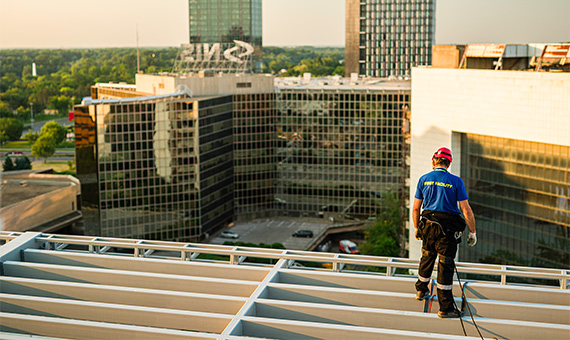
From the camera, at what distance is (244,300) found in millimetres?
15969

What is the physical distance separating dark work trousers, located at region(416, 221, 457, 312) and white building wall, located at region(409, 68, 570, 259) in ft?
121

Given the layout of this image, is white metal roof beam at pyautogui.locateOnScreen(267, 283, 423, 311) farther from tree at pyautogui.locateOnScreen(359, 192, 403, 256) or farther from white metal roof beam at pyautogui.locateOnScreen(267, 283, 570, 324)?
tree at pyautogui.locateOnScreen(359, 192, 403, 256)

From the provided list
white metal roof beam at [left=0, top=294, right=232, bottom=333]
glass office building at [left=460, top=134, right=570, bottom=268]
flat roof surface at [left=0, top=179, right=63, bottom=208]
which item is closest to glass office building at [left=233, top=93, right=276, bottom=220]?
flat roof surface at [left=0, top=179, right=63, bottom=208]

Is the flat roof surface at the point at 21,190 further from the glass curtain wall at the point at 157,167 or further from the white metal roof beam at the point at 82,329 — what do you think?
the white metal roof beam at the point at 82,329

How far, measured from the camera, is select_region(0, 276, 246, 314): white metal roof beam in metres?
16.1

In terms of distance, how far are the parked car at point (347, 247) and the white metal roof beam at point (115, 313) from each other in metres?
80.4

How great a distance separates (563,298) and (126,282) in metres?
10.9

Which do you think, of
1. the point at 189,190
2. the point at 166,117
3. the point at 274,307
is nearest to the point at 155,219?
the point at 189,190

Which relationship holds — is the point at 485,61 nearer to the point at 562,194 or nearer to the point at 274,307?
the point at 562,194

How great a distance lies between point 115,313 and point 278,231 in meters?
87.3

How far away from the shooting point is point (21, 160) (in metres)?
143

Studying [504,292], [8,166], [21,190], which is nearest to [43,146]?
[8,166]

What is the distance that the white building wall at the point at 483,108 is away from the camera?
163 feet

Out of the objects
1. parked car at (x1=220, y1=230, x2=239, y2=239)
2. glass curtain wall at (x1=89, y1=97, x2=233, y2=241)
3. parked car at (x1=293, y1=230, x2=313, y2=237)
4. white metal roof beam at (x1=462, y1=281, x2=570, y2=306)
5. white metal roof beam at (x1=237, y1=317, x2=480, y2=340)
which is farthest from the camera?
parked car at (x1=293, y1=230, x2=313, y2=237)
